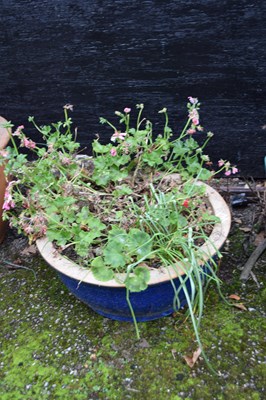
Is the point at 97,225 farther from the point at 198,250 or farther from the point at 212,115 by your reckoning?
the point at 212,115

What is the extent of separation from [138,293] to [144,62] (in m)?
1.48

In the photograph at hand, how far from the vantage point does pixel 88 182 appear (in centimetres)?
204

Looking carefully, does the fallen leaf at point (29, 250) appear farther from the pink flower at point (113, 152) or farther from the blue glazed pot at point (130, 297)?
the pink flower at point (113, 152)

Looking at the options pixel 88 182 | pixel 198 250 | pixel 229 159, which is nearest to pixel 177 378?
pixel 198 250

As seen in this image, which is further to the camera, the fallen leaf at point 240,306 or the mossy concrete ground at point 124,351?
the fallen leaf at point 240,306

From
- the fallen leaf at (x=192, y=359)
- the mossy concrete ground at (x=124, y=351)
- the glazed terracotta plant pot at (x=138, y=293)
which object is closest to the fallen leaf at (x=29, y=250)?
the mossy concrete ground at (x=124, y=351)

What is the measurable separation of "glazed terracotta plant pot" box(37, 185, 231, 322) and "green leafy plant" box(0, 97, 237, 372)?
4 cm

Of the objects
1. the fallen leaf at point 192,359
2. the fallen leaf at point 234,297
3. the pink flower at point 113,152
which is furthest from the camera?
the fallen leaf at point 234,297

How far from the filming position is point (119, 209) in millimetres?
1889

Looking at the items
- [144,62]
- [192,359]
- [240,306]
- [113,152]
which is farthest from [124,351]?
[144,62]

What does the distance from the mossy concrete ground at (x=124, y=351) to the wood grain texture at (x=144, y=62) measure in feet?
3.24

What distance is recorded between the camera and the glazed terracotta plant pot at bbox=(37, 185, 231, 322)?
5.20 feet

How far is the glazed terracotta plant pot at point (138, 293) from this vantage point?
5.20 feet

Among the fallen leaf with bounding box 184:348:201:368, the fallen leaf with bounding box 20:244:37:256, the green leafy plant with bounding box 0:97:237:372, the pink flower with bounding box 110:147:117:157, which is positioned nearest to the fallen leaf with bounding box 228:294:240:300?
the green leafy plant with bounding box 0:97:237:372
